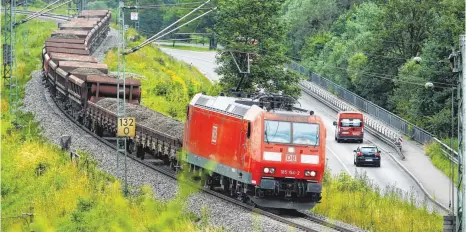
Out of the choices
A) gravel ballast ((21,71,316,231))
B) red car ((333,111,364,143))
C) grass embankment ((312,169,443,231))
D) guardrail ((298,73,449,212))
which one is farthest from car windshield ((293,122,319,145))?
red car ((333,111,364,143))

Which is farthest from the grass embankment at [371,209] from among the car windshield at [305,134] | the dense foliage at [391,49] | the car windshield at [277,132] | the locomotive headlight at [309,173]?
the dense foliage at [391,49]

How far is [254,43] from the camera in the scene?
66.2 meters

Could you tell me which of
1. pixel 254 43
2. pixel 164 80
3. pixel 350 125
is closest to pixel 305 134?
pixel 254 43

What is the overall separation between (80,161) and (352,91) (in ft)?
199

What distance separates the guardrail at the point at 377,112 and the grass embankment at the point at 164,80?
30.9ft

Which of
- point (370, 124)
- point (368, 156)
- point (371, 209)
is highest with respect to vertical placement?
point (371, 209)

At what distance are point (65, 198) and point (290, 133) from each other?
23.9 ft

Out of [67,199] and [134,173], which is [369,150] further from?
[67,199]

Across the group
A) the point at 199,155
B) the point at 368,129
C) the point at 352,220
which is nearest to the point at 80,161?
the point at 199,155

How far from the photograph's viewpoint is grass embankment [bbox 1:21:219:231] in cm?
2433

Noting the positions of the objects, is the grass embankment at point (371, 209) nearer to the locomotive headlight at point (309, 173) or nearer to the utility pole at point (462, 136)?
the locomotive headlight at point (309, 173)

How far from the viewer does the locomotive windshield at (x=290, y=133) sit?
96.1ft

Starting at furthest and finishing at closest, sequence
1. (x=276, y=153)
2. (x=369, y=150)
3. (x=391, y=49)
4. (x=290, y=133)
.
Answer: (x=391, y=49) < (x=369, y=150) < (x=290, y=133) < (x=276, y=153)

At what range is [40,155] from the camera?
122 feet
